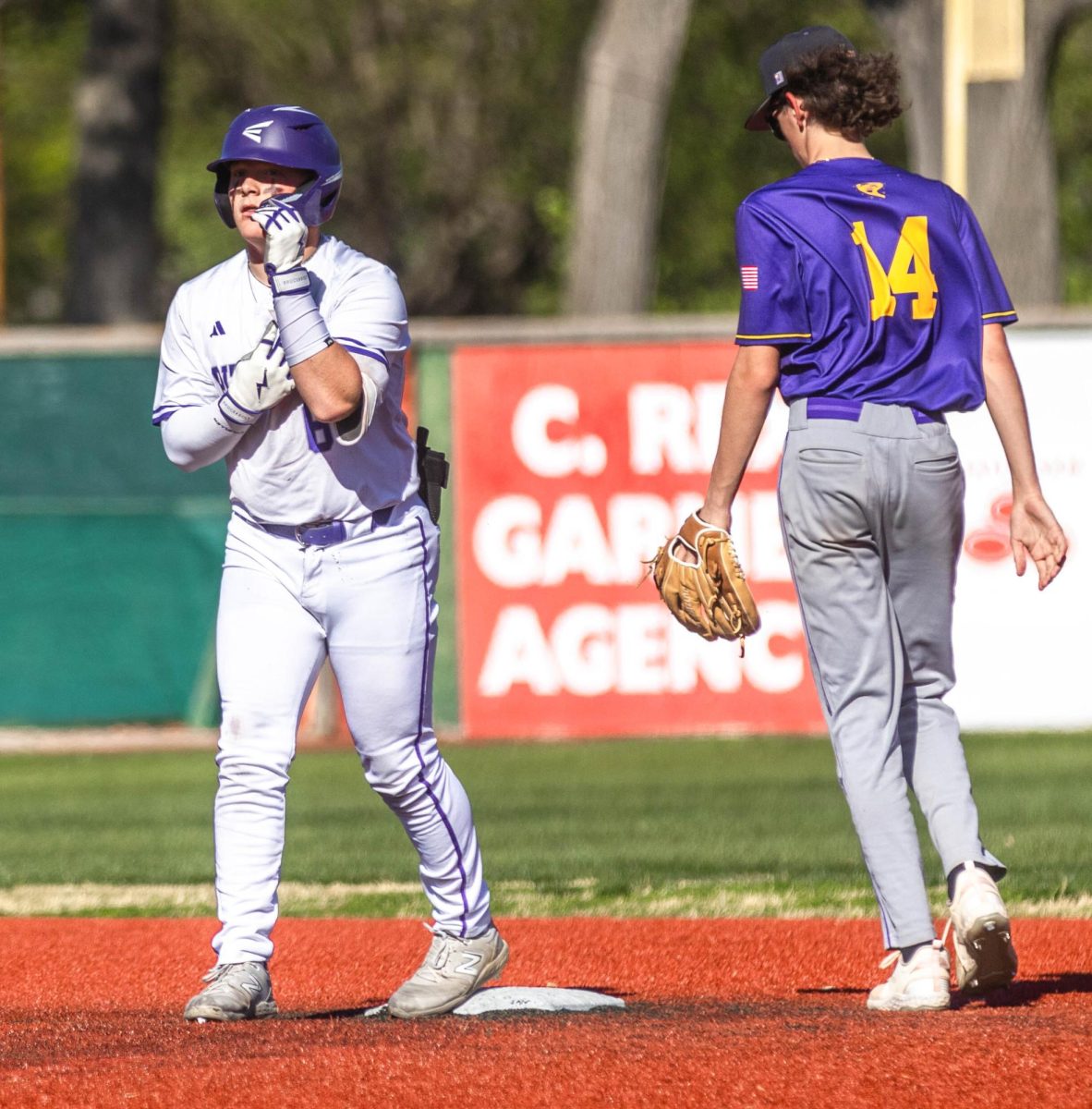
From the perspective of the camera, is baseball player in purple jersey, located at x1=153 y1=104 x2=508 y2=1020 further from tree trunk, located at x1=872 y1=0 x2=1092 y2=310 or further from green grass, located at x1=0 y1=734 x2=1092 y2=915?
tree trunk, located at x1=872 y1=0 x2=1092 y2=310

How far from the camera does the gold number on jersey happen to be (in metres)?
4.75

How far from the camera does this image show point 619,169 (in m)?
22.2

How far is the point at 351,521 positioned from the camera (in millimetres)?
4879

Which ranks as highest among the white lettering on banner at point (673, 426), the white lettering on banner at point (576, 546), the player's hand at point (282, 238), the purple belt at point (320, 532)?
the player's hand at point (282, 238)

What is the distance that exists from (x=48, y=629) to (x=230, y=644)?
32.1ft

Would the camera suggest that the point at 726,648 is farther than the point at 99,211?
No

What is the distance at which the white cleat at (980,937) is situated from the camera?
467 centimetres

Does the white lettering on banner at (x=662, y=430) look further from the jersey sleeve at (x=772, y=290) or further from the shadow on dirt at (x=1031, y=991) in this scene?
the jersey sleeve at (x=772, y=290)

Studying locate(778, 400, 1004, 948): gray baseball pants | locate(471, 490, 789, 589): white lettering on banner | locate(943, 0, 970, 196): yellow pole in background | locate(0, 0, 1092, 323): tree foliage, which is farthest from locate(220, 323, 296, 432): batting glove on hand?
locate(0, 0, 1092, 323): tree foliage

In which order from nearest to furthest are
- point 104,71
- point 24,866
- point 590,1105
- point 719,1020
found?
1. point 590,1105
2. point 719,1020
3. point 24,866
4. point 104,71

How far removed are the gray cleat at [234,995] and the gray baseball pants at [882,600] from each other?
1345mm

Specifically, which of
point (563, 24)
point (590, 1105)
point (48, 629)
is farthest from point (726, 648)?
point (563, 24)

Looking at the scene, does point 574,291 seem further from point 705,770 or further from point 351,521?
point 351,521

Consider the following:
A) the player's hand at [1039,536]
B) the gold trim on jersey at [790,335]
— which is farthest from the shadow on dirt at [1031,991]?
the gold trim on jersey at [790,335]
